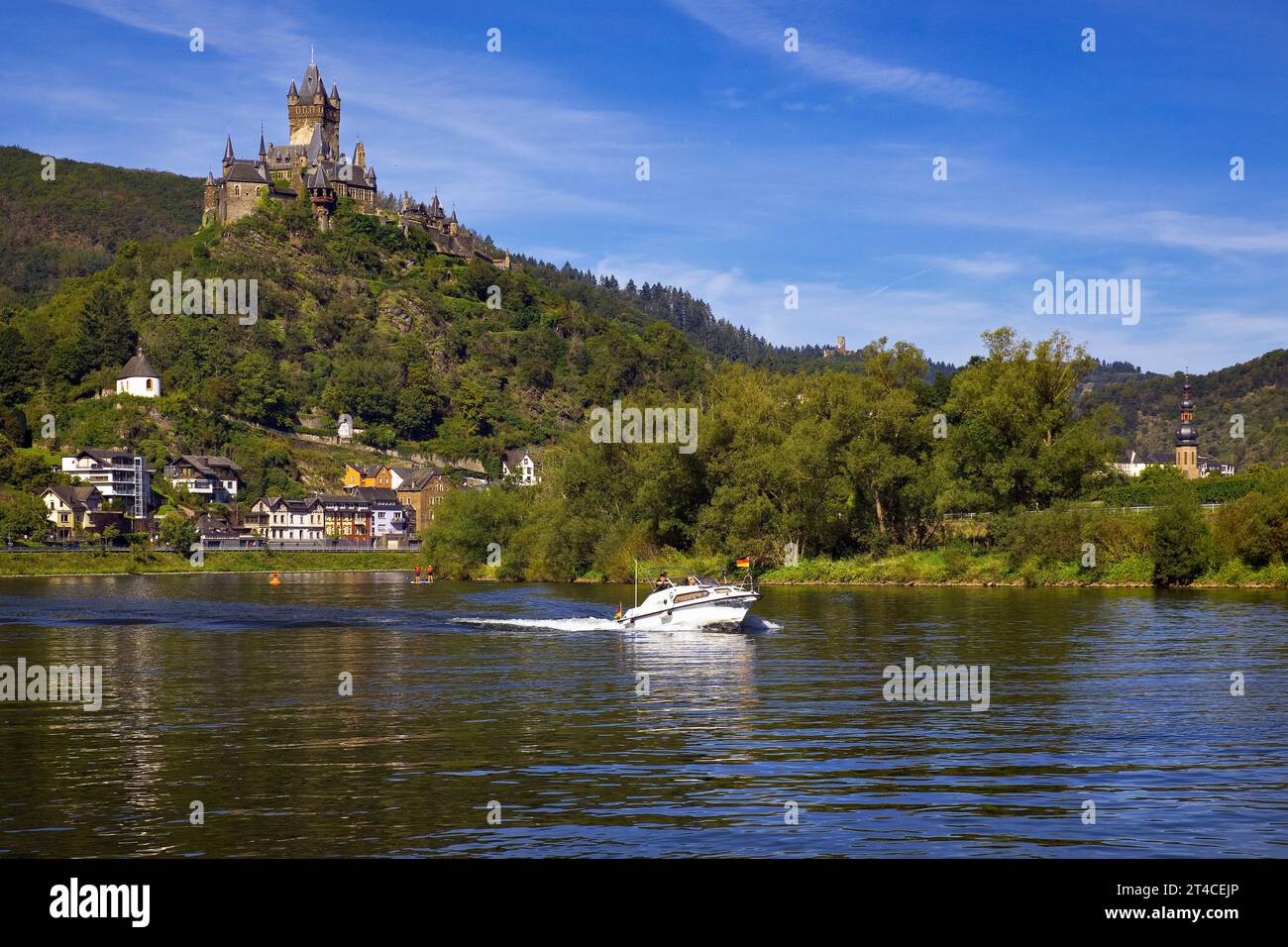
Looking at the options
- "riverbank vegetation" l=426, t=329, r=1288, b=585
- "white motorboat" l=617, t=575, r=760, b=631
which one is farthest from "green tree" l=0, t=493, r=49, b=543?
"white motorboat" l=617, t=575, r=760, b=631

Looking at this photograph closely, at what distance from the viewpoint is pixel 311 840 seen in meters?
22.0

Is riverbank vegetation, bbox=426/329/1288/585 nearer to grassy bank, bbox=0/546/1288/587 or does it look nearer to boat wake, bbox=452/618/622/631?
grassy bank, bbox=0/546/1288/587

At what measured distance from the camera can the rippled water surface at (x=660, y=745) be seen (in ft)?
73.5

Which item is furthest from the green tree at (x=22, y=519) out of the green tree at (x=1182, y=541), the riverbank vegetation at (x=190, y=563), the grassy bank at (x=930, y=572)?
the green tree at (x=1182, y=541)

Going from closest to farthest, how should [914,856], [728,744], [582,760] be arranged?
[914,856]
[582,760]
[728,744]

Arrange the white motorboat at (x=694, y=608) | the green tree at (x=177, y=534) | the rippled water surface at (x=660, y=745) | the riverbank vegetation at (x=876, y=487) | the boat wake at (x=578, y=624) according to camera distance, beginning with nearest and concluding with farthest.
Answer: the rippled water surface at (x=660, y=745) < the white motorboat at (x=694, y=608) < the boat wake at (x=578, y=624) < the riverbank vegetation at (x=876, y=487) < the green tree at (x=177, y=534)

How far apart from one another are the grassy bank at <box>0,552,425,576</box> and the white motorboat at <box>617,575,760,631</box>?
8645 cm

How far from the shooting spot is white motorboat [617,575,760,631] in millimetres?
64188

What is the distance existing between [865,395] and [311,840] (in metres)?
99.8

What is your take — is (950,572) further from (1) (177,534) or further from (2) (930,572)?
(1) (177,534)

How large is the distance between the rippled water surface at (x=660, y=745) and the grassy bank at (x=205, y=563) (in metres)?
96.1

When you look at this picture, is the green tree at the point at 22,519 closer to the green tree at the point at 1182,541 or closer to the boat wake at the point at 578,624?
the boat wake at the point at 578,624
